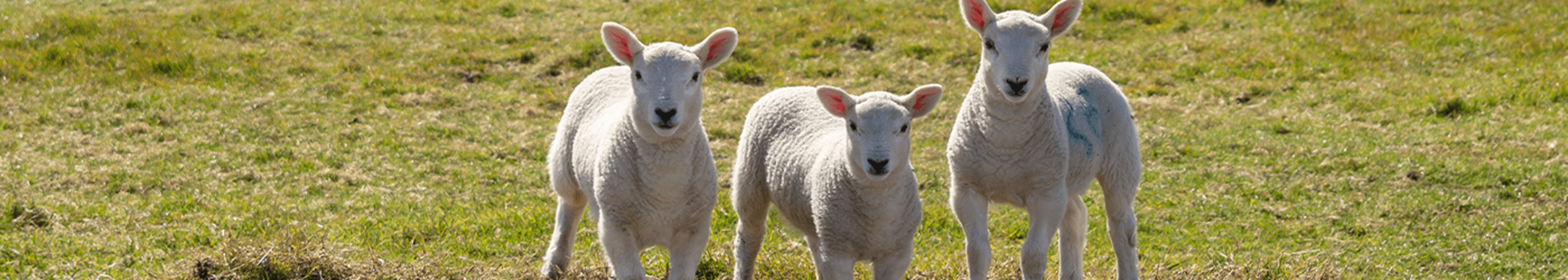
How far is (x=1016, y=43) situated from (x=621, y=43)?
60.0 inches

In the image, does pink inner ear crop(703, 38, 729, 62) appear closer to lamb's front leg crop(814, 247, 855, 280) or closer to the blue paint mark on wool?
lamb's front leg crop(814, 247, 855, 280)

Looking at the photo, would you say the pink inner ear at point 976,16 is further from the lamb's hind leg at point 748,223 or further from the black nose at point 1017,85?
the lamb's hind leg at point 748,223

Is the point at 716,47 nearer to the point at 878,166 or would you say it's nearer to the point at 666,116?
the point at 666,116

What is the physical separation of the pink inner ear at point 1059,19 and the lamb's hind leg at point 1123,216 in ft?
3.20

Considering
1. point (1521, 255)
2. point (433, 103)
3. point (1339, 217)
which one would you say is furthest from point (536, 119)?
point (1521, 255)

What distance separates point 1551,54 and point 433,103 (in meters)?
10.1

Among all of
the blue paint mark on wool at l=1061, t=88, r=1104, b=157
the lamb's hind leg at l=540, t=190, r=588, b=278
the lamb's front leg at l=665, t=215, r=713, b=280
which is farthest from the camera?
the lamb's hind leg at l=540, t=190, r=588, b=278

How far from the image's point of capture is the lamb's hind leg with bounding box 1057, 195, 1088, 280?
5.70 metres

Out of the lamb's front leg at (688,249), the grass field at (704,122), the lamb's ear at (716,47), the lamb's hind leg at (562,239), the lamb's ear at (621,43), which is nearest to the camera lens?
the lamb's ear at (621,43)

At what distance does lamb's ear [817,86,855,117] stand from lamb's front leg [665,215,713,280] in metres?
0.76

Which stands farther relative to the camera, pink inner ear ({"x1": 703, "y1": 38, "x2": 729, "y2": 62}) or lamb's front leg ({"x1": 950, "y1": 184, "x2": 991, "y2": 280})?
lamb's front leg ({"x1": 950, "y1": 184, "x2": 991, "y2": 280})

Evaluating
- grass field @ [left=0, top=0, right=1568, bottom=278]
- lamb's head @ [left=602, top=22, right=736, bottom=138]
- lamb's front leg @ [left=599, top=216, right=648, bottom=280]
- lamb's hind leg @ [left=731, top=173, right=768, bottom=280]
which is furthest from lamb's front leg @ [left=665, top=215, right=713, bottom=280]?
grass field @ [left=0, top=0, right=1568, bottom=278]

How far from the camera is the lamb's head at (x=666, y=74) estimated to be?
438 centimetres

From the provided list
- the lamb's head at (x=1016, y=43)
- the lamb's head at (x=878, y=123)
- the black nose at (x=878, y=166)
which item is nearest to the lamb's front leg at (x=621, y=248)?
the lamb's head at (x=878, y=123)
